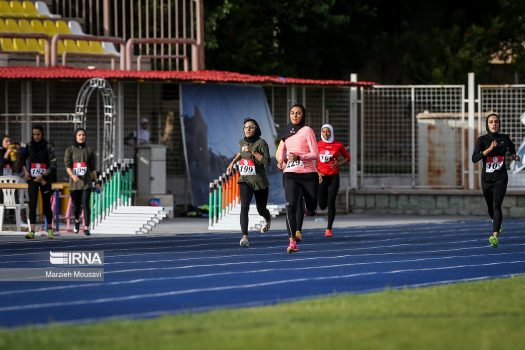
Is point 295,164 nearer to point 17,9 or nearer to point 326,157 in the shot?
point 326,157

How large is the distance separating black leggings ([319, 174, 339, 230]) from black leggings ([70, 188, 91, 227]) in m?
3.81

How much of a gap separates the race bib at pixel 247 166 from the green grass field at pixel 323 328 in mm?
7768

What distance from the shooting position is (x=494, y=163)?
2192 centimetres

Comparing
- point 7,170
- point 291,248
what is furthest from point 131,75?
point 291,248

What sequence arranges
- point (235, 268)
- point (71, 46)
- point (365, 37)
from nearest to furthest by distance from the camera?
1. point (235, 268)
2. point (71, 46)
3. point (365, 37)

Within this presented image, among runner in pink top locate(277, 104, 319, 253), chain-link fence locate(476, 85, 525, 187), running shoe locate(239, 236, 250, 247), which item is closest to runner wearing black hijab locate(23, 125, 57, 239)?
running shoe locate(239, 236, 250, 247)

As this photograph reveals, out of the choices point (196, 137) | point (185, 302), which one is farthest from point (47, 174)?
point (185, 302)

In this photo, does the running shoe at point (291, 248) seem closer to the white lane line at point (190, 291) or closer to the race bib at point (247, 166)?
the race bib at point (247, 166)

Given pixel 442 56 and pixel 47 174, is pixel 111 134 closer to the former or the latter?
pixel 47 174

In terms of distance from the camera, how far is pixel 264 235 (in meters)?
25.3

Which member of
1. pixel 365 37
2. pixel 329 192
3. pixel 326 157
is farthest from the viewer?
pixel 365 37

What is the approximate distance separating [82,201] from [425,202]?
417 inches

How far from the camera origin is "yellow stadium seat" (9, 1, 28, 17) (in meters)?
38.5

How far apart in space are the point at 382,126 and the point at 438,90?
147 cm
